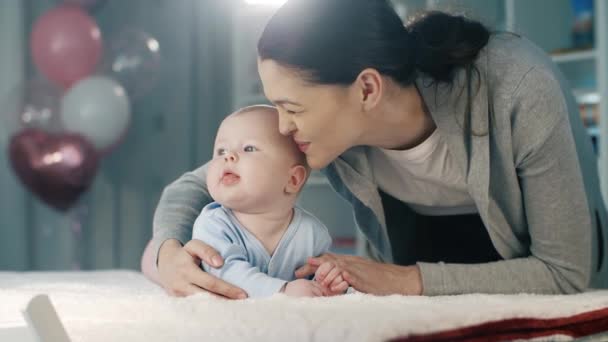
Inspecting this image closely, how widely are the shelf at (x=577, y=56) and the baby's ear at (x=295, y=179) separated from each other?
5.75 ft

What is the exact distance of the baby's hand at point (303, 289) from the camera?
41.4 inches

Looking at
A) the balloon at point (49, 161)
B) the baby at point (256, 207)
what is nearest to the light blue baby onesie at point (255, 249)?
the baby at point (256, 207)

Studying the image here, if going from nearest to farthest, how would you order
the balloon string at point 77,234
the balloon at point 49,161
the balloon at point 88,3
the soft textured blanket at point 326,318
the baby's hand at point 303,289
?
the soft textured blanket at point 326,318, the baby's hand at point 303,289, the balloon at point 49,161, the balloon at point 88,3, the balloon string at point 77,234

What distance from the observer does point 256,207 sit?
1.12m

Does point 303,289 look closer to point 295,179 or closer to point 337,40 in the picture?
point 295,179

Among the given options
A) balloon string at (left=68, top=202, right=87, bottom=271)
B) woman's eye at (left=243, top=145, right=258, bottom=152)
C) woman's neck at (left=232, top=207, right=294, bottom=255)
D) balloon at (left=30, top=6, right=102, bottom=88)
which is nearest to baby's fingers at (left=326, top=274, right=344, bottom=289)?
woman's neck at (left=232, top=207, right=294, bottom=255)

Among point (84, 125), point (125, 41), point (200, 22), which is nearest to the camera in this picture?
point (84, 125)

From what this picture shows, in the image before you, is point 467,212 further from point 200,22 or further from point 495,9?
point 200,22

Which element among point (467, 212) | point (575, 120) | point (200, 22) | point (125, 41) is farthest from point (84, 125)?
point (575, 120)

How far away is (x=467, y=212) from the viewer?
147 cm

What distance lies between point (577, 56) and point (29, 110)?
72.5 inches

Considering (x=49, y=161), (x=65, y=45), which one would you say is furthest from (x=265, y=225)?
(x=65, y=45)

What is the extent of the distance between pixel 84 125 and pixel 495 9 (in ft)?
5.46

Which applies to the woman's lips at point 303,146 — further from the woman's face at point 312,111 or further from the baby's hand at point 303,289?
the baby's hand at point 303,289
